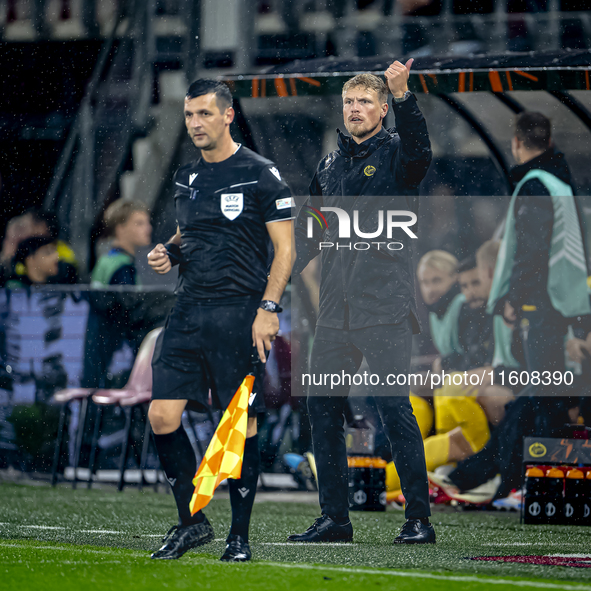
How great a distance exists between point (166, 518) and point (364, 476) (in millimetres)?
1160

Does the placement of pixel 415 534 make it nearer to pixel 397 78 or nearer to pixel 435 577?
pixel 435 577

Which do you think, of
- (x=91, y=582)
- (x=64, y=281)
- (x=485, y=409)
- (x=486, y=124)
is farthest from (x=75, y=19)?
(x=91, y=582)

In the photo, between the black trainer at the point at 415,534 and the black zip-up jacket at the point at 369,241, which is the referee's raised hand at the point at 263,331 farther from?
the black trainer at the point at 415,534

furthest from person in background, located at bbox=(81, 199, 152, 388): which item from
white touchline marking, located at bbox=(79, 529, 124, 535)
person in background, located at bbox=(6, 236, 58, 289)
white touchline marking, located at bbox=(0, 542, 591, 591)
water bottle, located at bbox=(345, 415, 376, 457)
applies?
white touchline marking, located at bbox=(0, 542, 591, 591)

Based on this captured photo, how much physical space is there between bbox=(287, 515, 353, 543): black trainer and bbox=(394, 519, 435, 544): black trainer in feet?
0.73

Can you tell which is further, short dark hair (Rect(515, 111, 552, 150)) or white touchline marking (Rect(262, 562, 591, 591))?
short dark hair (Rect(515, 111, 552, 150))

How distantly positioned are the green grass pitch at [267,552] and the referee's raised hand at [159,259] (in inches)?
42.9

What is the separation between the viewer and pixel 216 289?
3.97m

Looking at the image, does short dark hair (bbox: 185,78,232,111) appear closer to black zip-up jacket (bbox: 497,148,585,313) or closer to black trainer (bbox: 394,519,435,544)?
black trainer (bbox: 394,519,435,544)

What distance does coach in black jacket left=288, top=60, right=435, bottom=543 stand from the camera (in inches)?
171

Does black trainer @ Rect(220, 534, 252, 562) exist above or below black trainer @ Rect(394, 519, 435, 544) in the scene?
above

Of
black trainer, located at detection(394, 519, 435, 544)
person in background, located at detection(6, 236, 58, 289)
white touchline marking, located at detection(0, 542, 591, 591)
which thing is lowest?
black trainer, located at detection(394, 519, 435, 544)

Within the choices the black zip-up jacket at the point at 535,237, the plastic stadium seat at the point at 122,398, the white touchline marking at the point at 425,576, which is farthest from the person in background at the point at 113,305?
the white touchline marking at the point at 425,576

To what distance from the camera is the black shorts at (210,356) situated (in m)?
3.90
